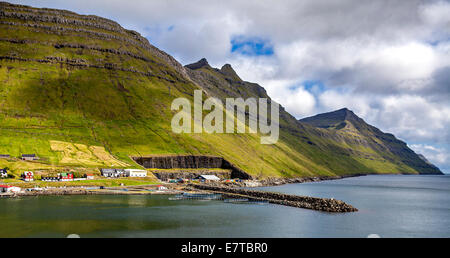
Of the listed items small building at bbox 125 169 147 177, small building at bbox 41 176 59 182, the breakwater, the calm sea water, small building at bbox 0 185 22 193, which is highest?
small building at bbox 125 169 147 177

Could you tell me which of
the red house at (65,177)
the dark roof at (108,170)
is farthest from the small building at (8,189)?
the dark roof at (108,170)

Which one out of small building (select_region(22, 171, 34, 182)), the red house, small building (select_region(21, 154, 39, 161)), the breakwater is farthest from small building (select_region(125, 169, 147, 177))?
small building (select_region(21, 154, 39, 161))

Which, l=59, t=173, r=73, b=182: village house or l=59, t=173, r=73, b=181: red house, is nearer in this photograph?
l=59, t=173, r=73, b=182: village house

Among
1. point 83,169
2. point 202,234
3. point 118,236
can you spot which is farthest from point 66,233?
point 83,169

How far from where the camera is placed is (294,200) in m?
131

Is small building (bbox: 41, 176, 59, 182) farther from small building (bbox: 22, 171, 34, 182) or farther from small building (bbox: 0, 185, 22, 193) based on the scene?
small building (bbox: 0, 185, 22, 193)

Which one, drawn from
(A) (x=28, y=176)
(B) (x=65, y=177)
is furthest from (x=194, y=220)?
(A) (x=28, y=176)

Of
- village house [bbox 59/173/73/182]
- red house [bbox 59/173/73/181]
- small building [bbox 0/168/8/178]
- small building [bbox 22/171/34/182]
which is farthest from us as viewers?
red house [bbox 59/173/73/181]

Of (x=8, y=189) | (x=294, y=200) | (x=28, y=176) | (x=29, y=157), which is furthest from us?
(x=29, y=157)

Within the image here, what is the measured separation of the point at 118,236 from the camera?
7156cm

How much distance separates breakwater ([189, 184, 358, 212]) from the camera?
113 metres

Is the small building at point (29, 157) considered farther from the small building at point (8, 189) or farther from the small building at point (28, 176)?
the small building at point (8, 189)

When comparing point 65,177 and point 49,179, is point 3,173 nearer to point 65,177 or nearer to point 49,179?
point 49,179

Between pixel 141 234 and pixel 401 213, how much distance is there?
88.5 metres
